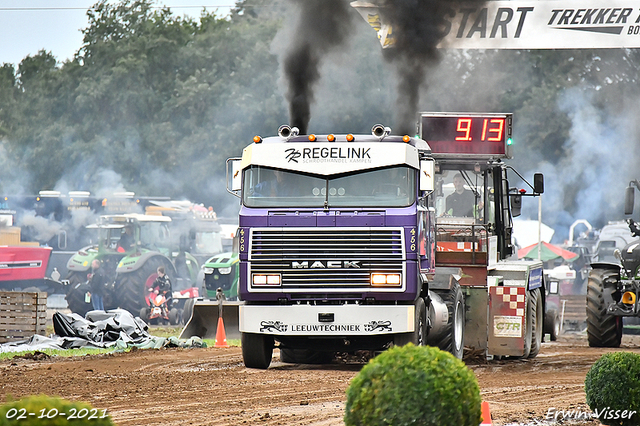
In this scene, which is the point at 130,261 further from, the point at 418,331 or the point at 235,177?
the point at 418,331

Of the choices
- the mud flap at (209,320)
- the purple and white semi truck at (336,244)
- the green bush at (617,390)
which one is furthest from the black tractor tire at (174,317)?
the green bush at (617,390)

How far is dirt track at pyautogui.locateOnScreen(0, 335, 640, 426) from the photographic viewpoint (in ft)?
28.9

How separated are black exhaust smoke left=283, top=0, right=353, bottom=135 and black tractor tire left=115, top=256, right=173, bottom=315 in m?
9.43

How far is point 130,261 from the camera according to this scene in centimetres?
2666

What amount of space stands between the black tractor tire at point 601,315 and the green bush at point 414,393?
12734 mm

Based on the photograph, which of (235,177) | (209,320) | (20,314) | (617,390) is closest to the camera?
(617,390)

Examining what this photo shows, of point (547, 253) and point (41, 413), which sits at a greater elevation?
point (547, 253)

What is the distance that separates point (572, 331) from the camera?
80.7 feet

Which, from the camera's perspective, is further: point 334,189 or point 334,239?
point 334,189

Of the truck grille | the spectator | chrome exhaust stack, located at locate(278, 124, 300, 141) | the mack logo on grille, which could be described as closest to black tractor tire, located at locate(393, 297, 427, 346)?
the truck grille

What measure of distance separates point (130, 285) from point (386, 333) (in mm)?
15312

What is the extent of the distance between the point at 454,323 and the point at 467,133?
2.90 meters

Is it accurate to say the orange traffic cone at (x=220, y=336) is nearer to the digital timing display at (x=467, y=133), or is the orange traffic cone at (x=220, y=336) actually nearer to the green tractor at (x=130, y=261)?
the digital timing display at (x=467, y=133)

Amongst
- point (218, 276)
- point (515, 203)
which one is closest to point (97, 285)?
point (218, 276)
